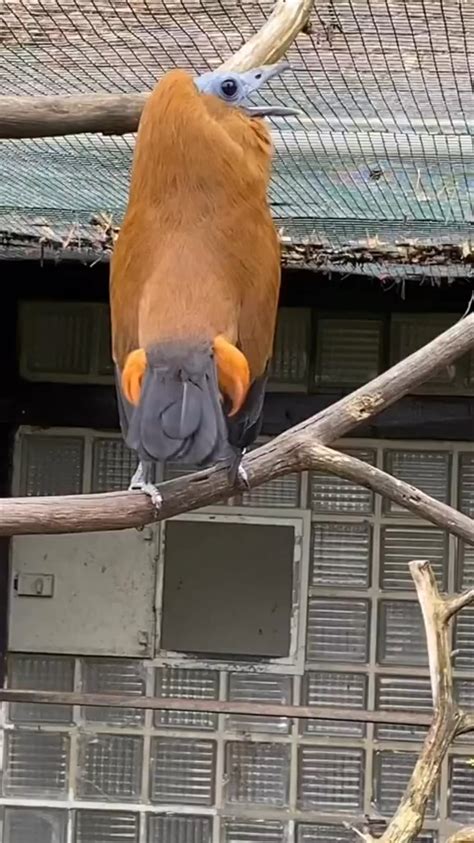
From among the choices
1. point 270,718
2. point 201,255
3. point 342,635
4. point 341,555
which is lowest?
point 270,718

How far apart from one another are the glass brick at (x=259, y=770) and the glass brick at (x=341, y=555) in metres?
0.42

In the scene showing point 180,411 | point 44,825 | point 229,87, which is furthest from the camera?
point 44,825

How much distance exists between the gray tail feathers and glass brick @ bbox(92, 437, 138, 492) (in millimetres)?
1592

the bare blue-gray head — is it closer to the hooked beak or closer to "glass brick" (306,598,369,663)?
the hooked beak

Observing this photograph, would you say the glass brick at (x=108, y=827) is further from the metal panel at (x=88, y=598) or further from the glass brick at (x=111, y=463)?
the glass brick at (x=111, y=463)

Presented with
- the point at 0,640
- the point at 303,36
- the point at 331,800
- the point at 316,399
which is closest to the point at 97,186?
the point at 303,36

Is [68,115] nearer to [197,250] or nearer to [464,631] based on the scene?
[197,250]

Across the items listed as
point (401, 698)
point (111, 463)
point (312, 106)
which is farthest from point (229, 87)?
point (401, 698)

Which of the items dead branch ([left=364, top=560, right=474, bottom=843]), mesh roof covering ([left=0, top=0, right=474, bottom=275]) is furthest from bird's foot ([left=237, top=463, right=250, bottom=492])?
mesh roof covering ([left=0, top=0, right=474, bottom=275])

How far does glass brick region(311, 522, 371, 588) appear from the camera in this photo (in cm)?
288

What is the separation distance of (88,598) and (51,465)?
0.33 metres

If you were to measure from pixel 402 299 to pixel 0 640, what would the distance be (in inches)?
48.7

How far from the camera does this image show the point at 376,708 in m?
2.85

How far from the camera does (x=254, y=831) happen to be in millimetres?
2896
